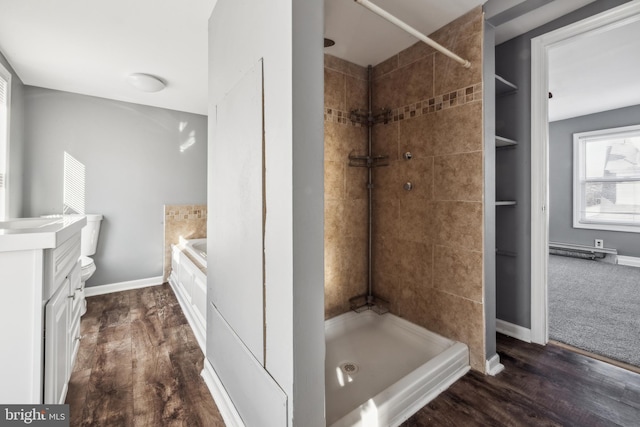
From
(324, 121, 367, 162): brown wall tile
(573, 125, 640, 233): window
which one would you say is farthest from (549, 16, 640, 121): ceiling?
(324, 121, 367, 162): brown wall tile

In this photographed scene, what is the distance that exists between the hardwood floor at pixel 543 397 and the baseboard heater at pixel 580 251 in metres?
3.55

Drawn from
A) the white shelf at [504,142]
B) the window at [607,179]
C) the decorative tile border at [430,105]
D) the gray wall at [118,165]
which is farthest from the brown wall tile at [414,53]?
the window at [607,179]

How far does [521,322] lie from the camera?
209 centimetres

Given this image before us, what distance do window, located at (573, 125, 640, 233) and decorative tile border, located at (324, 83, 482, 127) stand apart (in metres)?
4.39

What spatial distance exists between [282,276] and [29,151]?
11.0 ft

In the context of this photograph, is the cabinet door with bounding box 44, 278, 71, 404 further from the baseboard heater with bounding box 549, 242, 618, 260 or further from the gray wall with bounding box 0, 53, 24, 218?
the baseboard heater with bounding box 549, 242, 618, 260

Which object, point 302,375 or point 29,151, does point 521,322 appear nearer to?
point 302,375

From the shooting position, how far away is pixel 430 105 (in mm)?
1952

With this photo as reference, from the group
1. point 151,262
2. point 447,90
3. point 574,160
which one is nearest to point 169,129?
Answer: point 151,262

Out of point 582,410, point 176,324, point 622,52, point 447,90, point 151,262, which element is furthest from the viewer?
point 151,262

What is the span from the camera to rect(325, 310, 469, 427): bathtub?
132cm

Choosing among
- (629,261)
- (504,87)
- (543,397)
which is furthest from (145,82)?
(629,261)

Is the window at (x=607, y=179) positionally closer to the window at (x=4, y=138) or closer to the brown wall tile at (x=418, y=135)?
the brown wall tile at (x=418, y=135)

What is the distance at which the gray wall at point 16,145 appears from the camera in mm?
2410
